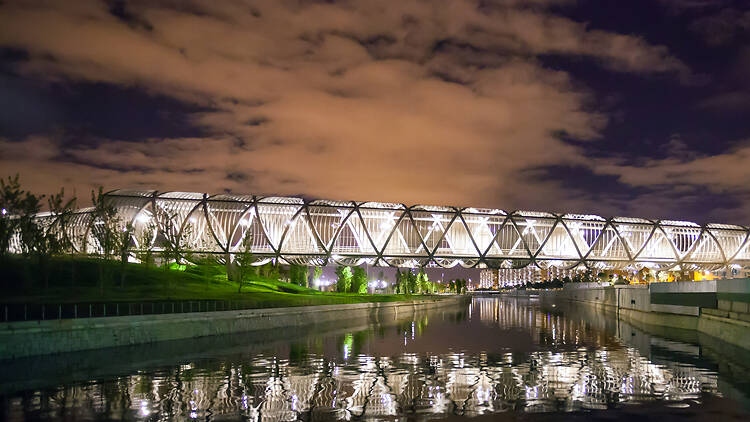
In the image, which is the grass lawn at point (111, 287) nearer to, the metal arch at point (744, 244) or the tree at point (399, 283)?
the tree at point (399, 283)

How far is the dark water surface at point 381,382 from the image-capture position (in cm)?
1900

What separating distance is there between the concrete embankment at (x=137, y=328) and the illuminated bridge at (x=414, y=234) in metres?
38.5

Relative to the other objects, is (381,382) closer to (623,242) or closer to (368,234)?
(368,234)

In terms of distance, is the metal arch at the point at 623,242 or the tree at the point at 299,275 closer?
the tree at the point at 299,275

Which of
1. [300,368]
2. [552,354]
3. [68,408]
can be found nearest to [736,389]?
[552,354]

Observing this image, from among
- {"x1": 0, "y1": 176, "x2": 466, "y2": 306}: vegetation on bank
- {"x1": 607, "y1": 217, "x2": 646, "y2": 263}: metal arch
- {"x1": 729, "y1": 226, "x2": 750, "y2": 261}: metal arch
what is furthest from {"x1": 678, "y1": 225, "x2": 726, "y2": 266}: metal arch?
{"x1": 0, "y1": 176, "x2": 466, "y2": 306}: vegetation on bank

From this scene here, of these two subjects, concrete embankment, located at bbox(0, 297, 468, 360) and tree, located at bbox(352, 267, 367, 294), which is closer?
concrete embankment, located at bbox(0, 297, 468, 360)

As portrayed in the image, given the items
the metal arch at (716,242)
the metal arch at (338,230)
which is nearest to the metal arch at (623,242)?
the metal arch at (716,242)

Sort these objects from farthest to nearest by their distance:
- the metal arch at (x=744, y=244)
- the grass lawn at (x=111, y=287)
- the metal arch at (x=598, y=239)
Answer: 1. the metal arch at (x=744, y=244)
2. the metal arch at (x=598, y=239)
3. the grass lawn at (x=111, y=287)

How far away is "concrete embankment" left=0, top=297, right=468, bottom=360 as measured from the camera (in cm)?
3058

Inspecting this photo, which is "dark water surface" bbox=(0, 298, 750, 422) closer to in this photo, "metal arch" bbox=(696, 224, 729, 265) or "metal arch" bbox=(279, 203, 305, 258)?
"metal arch" bbox=(279, 203, 305, 258)

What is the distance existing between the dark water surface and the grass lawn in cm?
1593

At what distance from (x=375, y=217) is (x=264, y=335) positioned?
66.3m

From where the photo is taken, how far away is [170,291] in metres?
61.7
